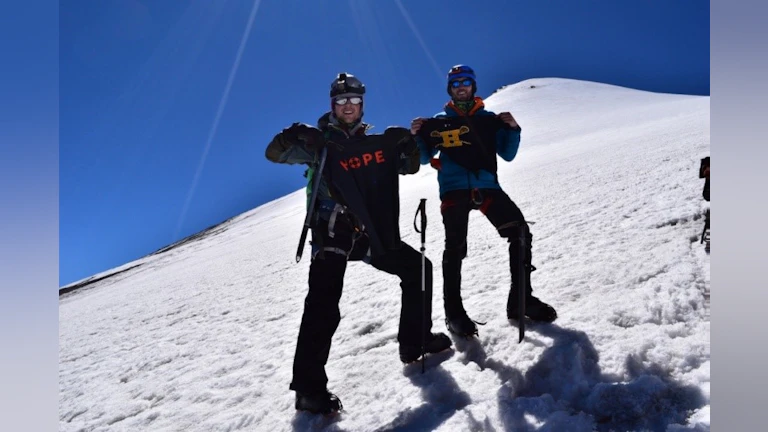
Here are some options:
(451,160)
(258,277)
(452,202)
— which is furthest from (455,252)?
(258,277)

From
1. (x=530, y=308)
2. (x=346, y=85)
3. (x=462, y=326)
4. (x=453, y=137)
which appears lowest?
(x=462, y=326)

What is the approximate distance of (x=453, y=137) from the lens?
4.28m

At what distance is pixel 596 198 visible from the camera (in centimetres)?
922

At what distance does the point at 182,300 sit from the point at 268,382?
7131mm

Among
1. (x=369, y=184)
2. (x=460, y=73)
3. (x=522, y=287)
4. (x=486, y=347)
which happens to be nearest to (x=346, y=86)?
(x=369, y=184)

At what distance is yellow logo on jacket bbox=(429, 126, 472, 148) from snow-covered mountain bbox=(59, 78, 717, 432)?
1.76 metres

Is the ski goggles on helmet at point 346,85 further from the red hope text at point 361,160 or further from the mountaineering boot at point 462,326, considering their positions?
the mountaineering boot at point 462,326

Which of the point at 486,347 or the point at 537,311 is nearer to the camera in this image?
the point at 486,347

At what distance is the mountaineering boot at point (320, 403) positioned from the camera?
339 cm

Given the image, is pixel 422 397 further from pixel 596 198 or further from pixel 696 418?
pixel 596 198

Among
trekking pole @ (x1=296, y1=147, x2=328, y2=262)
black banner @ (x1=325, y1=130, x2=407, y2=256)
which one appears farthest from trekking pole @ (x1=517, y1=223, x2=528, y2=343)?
trekking pole @ (x1=296, y1=147, x2=328, y2=262)

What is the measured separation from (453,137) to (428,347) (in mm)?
1969

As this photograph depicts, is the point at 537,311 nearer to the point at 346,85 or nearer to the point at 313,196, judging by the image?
the point at 313,196

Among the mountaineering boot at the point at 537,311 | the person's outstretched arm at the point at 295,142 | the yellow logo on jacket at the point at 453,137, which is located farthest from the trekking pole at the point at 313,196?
the mountaineering boot at the point at 537,311
